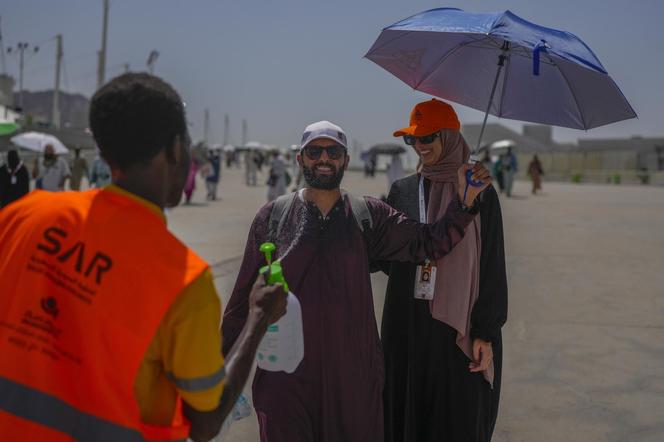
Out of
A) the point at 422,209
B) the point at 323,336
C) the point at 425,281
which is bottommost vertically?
the point at 323,336

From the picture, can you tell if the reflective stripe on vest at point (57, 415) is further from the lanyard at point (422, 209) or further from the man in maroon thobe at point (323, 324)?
the lanyard at point (422, 209)

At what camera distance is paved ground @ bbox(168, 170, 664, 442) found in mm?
4762

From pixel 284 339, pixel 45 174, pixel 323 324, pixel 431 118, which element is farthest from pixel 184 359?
pixel 45 174

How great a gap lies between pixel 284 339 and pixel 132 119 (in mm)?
1036

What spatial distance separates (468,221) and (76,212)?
6.29ft

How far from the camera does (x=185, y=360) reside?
62.7 inches

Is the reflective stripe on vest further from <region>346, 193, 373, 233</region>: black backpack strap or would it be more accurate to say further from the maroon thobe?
<region>346, 193, 373, 233</region>: black backpack strap

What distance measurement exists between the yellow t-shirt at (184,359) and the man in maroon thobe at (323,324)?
127 cm

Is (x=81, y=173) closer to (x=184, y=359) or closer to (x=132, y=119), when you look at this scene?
(x=132, y=119)

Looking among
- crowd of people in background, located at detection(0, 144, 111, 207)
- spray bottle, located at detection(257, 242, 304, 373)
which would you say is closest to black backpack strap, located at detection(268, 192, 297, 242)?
spray bottle, located at detection(257, 242, 304, 373)

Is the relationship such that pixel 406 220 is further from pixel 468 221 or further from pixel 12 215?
pixel 12 215

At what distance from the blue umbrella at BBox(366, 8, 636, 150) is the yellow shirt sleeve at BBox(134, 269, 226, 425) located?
1.92 m

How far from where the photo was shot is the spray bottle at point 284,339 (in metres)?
2.39

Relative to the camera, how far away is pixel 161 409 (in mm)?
1669
